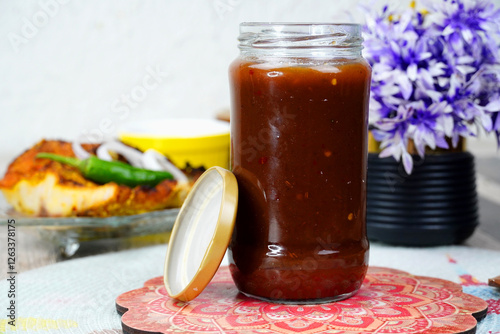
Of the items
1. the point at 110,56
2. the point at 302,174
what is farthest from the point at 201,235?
the point at 110,56

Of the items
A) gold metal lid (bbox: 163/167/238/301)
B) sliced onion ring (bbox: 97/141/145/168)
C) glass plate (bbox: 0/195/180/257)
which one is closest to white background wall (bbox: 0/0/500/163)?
sliced onion ring (bbox: 97/141/145/168)

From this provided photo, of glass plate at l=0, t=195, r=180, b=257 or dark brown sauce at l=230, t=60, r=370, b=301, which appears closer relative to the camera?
dark brown sauce at l=230, t=60, r=370, b=301

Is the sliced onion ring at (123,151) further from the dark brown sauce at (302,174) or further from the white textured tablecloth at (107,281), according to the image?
the dark brown sauce at (302,174)

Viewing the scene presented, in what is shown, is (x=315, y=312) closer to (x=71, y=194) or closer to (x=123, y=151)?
(x=71, y=194)

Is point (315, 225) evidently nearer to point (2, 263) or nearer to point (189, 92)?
point (2, 263)

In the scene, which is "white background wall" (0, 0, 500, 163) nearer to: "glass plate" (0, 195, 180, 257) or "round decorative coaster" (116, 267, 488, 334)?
"glass plate" (0, 195, 180, 257)
